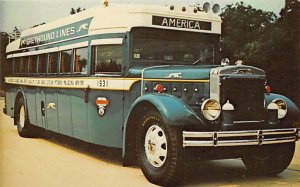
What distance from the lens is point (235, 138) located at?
451 cm

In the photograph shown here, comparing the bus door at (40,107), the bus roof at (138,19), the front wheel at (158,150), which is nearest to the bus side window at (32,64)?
the bus door at (40,107)

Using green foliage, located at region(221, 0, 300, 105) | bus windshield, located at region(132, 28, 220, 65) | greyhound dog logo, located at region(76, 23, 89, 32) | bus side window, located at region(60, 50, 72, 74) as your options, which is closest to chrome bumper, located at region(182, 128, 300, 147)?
green foliage, located at region(221, 0, 300, 105)

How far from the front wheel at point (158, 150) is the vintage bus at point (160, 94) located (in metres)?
0.01

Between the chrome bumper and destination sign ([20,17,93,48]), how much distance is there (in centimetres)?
258

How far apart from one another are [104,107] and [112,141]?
1.49ft

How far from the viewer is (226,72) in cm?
468

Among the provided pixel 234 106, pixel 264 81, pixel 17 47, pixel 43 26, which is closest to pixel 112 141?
pixel 234 106

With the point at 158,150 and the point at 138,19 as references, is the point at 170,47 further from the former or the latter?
the point at 158,150

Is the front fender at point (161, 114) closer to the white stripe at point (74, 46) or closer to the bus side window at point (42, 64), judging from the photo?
the white stripe at point (74, 46)

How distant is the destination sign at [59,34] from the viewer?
628 cm

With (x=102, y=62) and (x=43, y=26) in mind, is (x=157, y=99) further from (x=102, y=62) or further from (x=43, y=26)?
(x=43, y=26)

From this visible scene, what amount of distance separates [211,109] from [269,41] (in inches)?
90.7

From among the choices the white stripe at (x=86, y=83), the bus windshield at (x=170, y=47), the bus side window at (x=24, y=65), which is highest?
the bus windshield at (x=170, y=47)

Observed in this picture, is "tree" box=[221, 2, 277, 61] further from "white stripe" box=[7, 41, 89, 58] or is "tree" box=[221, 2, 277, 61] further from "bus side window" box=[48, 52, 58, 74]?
"bus side window" box=[48, 52, 58, 74]
